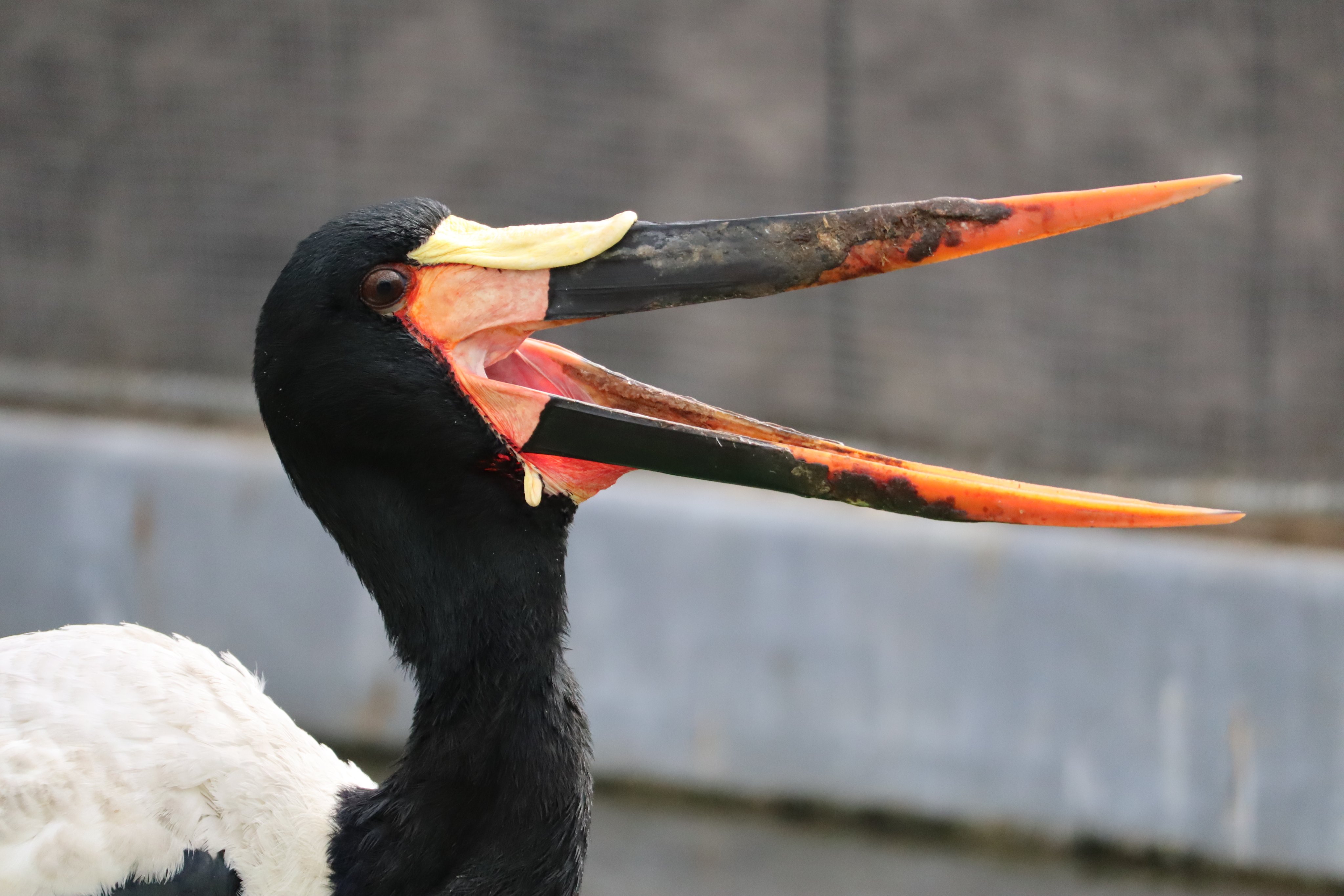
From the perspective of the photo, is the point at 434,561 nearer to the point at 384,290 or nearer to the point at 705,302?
the point at 384,290

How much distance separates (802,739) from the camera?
496cm

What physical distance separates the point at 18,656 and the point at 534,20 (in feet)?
11.4

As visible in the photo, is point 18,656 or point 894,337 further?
point 894,337

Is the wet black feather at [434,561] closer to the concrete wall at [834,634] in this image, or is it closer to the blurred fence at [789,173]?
the concrete wall at [834,634]

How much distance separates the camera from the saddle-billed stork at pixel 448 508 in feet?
6.59

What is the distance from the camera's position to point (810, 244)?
1.97 meters

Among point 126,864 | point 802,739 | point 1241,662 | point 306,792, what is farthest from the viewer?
point 802,739

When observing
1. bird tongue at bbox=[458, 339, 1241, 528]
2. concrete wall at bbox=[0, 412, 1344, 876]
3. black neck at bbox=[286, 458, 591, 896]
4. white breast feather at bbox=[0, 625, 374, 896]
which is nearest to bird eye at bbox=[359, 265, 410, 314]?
bird tongue at bbox=[458, 339, 1241, 528]

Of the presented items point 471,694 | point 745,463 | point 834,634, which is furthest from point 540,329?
point 834,634

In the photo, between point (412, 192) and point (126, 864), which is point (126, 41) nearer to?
point (412, 192)

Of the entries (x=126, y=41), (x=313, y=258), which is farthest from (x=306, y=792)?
(x=126, y=41)

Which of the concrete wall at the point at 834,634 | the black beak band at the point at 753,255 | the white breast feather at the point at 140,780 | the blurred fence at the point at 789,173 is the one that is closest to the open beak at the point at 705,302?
the black beak band at the point at 753,255

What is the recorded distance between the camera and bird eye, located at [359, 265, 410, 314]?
2049 mm

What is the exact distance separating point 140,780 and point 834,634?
3209 millimetres
